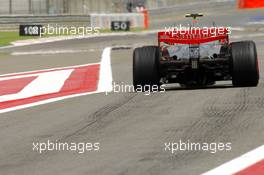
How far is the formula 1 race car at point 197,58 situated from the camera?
13070mm

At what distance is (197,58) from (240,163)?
21.0 feet

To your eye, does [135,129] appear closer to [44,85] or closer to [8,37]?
[44,85]

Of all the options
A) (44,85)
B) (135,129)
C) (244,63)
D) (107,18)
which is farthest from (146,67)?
(107,18)

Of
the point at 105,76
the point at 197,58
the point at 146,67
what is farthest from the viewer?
the point at 105,76

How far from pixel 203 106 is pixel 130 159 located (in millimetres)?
3791

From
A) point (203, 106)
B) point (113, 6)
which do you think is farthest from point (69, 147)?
point (113, 6)

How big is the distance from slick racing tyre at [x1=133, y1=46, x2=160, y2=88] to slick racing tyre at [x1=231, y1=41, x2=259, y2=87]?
4.04ft

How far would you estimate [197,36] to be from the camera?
1323 centimetres

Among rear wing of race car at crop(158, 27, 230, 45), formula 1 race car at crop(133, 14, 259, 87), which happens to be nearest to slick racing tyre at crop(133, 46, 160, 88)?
formula 1 race car at crop(133, 14, 259, 87)

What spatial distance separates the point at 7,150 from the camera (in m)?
8.12

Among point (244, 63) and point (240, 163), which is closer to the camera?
point (240, 163)

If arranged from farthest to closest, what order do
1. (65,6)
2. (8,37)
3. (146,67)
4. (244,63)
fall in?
(65,6), (8,37), (146,67), (244,63)

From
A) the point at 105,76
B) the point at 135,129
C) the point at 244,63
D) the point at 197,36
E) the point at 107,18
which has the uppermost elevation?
the point at 197,36

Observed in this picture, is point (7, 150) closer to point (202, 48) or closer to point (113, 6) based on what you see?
point (202, 48)
